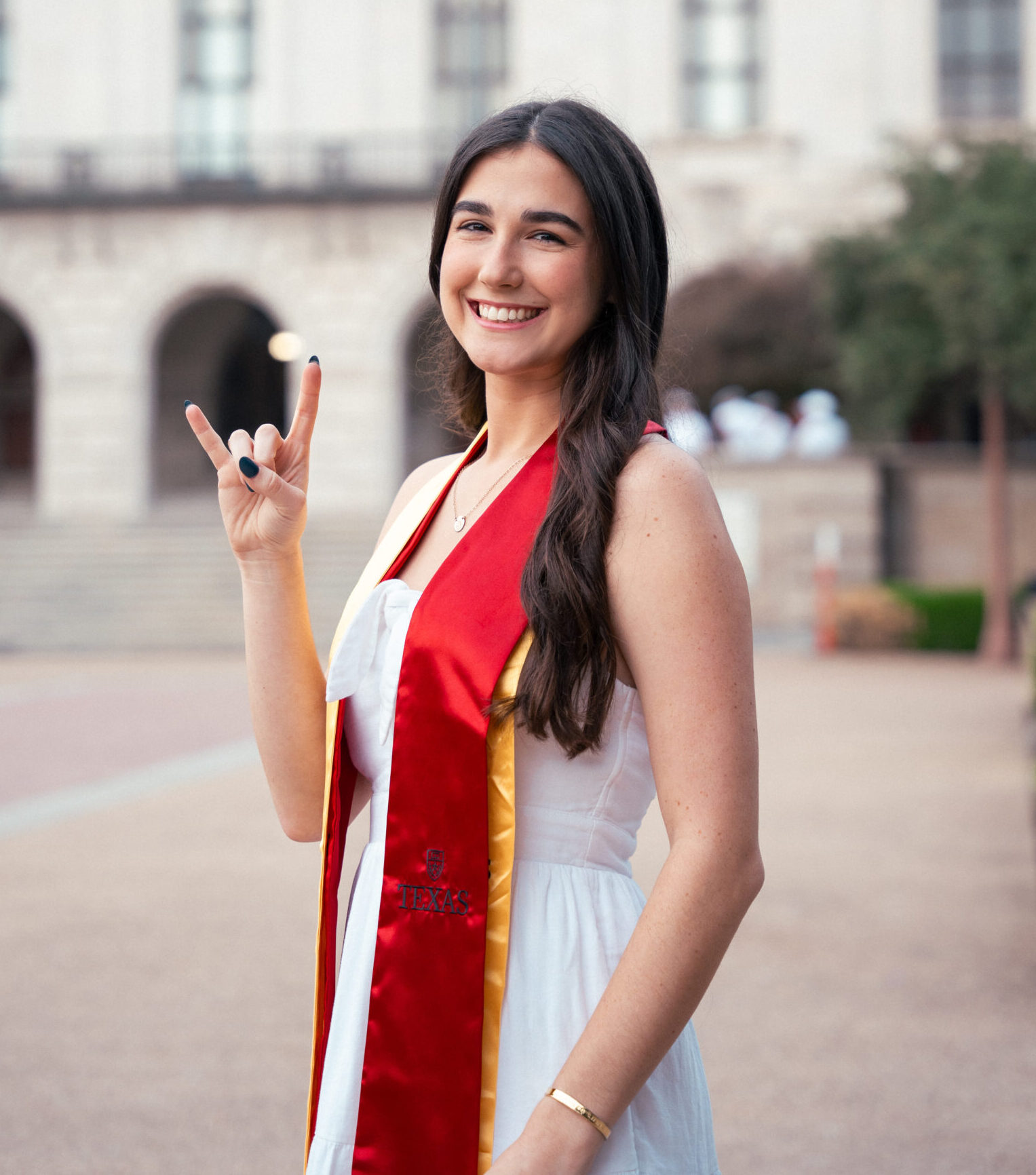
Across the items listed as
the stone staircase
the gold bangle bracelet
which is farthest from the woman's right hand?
the stone staircase

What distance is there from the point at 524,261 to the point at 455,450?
1932 centimetres

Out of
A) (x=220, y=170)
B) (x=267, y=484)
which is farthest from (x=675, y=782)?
(x=220, y=170)

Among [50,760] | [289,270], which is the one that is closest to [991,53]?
[289,270]

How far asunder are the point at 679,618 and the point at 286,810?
0.80 metres

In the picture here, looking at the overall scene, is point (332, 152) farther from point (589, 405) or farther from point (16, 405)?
point (589, 405)

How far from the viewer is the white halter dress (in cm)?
167

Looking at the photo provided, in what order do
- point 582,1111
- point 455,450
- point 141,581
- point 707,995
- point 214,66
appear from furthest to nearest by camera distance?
point 214,66
point 141,581
point 455,450
point 707,995
point 582,1111

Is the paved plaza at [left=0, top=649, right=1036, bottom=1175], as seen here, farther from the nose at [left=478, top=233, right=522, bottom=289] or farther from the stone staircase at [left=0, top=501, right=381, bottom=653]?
the stone staircase at [left=0, top=501, right=381, bottom=653]

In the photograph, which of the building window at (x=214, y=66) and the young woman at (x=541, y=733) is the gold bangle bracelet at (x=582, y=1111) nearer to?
the young woman at (x=541, y=733)

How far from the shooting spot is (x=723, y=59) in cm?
3008

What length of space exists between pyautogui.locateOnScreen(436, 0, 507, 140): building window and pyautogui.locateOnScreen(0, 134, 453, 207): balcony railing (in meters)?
1.64

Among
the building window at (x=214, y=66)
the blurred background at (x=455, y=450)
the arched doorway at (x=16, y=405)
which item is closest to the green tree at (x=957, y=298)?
the blurred background at (x=455, y=450)

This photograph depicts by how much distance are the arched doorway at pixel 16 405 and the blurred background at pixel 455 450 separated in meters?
0.10

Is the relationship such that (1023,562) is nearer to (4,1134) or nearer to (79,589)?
(79,589)
